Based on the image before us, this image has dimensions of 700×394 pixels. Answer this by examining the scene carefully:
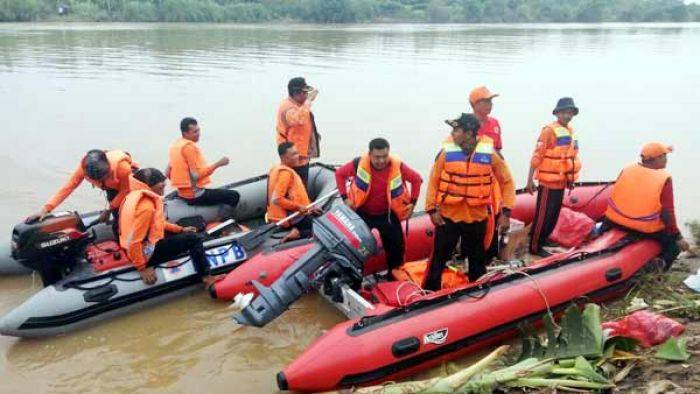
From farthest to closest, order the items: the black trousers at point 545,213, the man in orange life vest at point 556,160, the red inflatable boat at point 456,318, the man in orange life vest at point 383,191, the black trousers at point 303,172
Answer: the black trousers at point 303,172
the black trousers at point 545,213
the man in orange life vest at point 556,160
the man in orange life vest at point 383,191
the red inflatable boat at point 456,318

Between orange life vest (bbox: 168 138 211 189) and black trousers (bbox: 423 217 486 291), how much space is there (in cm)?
223

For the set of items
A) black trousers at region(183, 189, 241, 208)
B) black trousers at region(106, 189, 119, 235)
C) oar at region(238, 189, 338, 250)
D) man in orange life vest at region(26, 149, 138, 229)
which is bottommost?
oar at region(238, 189, 338, 250)

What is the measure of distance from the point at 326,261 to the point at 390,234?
674 mm

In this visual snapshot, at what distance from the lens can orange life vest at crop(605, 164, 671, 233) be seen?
398 centimetres

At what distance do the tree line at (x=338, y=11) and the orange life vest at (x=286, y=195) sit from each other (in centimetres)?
3771

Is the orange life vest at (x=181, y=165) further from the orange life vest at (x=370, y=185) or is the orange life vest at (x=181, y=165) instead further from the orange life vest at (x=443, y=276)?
the orange life vest at (x=443, y=276)

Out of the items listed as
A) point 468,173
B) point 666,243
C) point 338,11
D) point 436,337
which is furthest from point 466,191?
point 338,11

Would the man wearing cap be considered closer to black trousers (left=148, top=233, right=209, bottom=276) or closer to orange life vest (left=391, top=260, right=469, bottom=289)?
black trousers (left=148, top=233, right=209, bottom=276)

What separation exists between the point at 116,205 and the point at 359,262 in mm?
2020

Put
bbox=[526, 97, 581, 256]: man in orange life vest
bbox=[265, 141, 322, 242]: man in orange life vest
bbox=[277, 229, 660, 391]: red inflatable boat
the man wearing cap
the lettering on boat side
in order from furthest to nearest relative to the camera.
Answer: the man wearing cap → bbox=[526, 97, 581, 256]: man in orange life vest → bbox=[265, 141, 322, 242]: man in orange life vest → the lettering on boat side → bbox=[277, 229, 660, 391]: red inflatable boat

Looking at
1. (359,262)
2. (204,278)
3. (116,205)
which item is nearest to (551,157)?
(359,262)

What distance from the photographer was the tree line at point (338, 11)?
1533 inches

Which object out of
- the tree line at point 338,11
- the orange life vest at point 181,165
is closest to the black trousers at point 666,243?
the orange life vest at point 181,165

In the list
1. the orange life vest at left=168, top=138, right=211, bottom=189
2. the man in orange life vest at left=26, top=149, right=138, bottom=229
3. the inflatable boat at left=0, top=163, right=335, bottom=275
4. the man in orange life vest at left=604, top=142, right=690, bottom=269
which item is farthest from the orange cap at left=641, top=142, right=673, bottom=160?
the man in orange life vest at left=26, top=149, right=138, bottom=229
